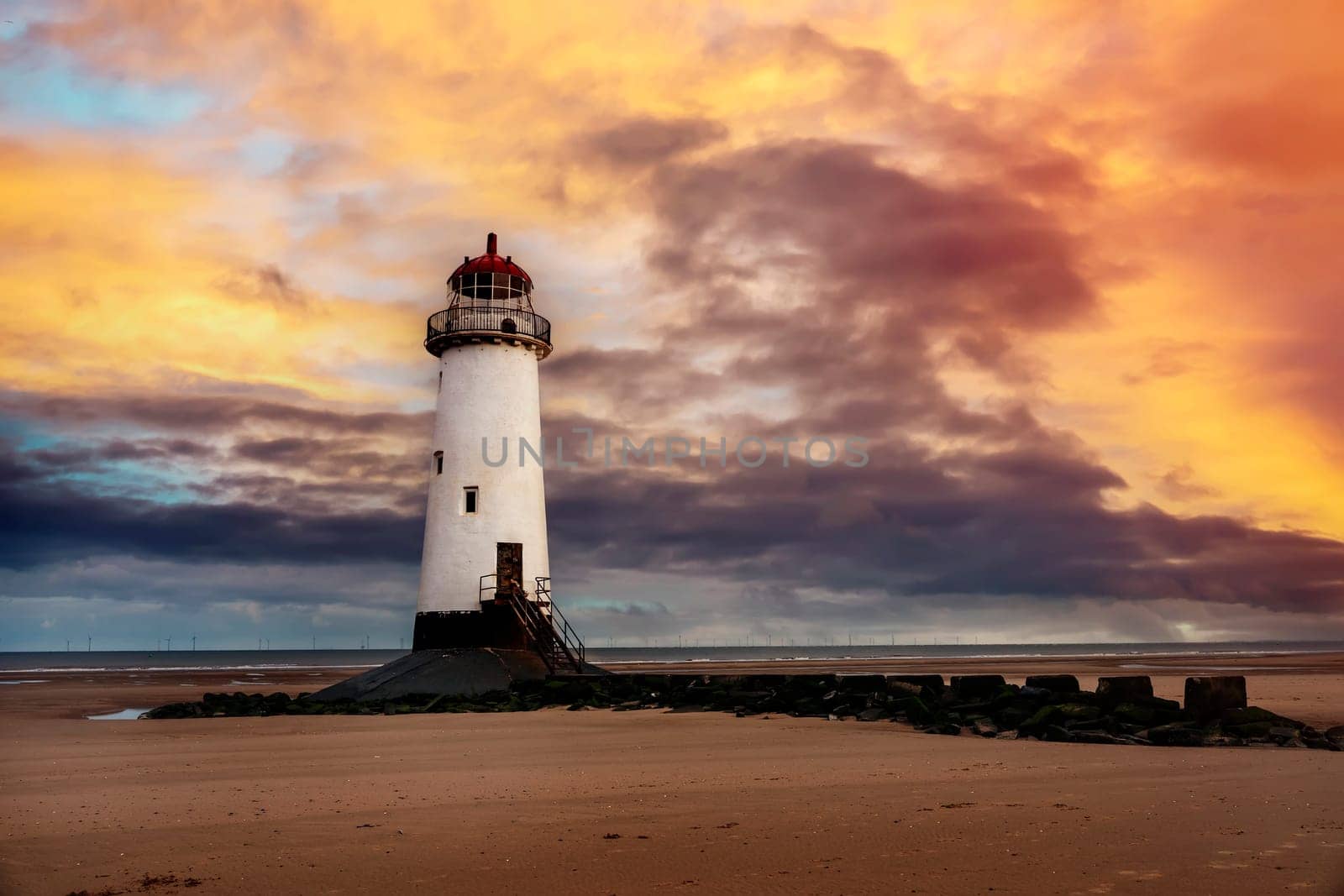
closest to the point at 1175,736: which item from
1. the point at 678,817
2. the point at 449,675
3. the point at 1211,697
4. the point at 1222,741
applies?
the point at 1222,741

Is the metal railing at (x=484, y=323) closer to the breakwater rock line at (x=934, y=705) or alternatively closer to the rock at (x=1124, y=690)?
the breakwater rock line at (x=934, y=705)

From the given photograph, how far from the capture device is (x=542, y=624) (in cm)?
2800

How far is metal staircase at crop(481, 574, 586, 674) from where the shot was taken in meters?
27.2

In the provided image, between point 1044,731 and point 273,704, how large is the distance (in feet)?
59.5

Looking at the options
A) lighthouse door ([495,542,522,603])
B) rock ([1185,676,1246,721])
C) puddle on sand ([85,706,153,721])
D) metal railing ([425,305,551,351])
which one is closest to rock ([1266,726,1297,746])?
rock ([1185,676,1246,721])

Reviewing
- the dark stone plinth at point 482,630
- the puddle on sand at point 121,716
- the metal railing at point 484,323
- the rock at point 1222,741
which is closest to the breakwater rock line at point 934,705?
the rock at point 1222,741

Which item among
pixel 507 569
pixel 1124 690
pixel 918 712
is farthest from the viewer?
pixel 507 569

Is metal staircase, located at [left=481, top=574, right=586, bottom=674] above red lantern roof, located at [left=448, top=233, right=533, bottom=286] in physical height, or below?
below

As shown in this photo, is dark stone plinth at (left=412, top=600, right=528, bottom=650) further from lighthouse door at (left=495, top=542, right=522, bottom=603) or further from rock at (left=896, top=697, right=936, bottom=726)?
rock at (left=896, top=697, right=936, bottom=726)

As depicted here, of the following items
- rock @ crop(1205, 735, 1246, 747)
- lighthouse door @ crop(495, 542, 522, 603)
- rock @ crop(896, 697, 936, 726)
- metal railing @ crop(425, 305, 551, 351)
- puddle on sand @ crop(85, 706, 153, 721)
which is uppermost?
metal railing @ crop(425, 305, 551, 351)

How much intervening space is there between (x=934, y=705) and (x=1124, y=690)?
3023mm

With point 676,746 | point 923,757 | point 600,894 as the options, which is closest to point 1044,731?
point 923,757

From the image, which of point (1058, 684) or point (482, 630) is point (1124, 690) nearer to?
point (1058, 684)

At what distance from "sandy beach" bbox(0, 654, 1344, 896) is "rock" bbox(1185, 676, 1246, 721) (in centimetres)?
248
